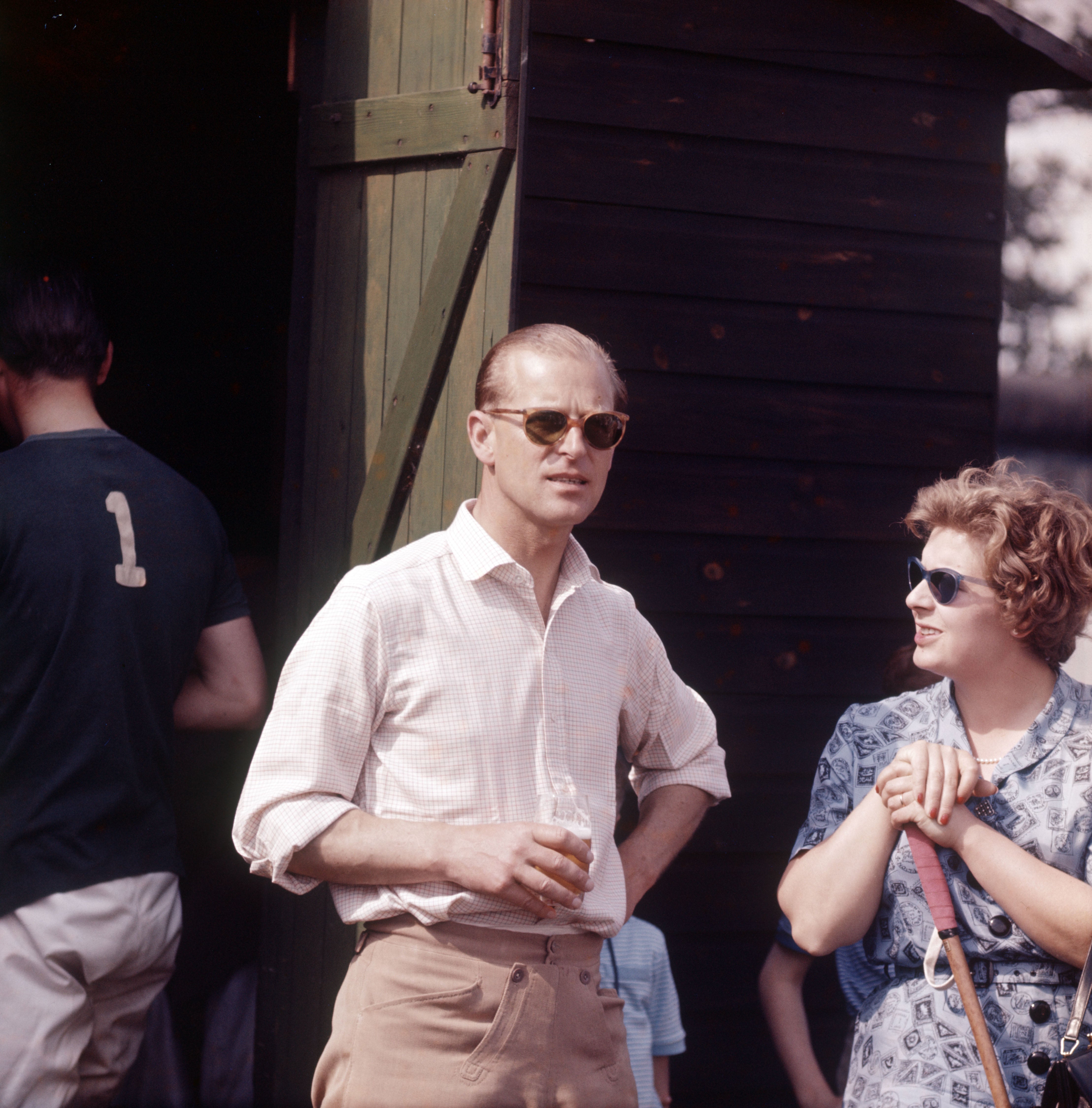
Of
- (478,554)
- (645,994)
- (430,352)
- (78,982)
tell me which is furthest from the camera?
(430,352)

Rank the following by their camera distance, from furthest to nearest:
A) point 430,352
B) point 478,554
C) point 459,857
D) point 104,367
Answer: point 430,352, point 104,367, point 478,554, point 459,857

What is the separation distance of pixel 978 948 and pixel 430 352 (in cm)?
194

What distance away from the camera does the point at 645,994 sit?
305 centimetres

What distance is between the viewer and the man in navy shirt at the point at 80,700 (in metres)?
2.59

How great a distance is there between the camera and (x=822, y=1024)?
147 inches

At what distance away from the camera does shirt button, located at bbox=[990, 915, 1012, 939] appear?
233 cm

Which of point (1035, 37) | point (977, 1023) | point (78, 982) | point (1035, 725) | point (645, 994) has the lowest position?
point (645, 994)

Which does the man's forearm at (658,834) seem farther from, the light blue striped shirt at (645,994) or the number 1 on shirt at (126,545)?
the number 1 on shirt at (126,545)

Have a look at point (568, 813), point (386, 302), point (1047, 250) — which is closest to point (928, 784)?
point (568, 813)

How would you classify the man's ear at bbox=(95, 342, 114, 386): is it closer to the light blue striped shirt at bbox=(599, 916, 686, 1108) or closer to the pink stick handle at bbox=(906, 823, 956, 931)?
the light blue striped shirt at bbox=(599, 916, 686, 1108)

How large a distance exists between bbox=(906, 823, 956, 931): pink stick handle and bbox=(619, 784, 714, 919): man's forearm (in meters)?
0.43

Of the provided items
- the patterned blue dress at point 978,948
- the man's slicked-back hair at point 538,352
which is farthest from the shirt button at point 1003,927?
the man's slicked-back hair at point 538,352

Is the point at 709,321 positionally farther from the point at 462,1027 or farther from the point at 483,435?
the point at 462,1027

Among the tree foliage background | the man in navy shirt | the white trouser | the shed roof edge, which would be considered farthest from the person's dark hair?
the tree foliage background
